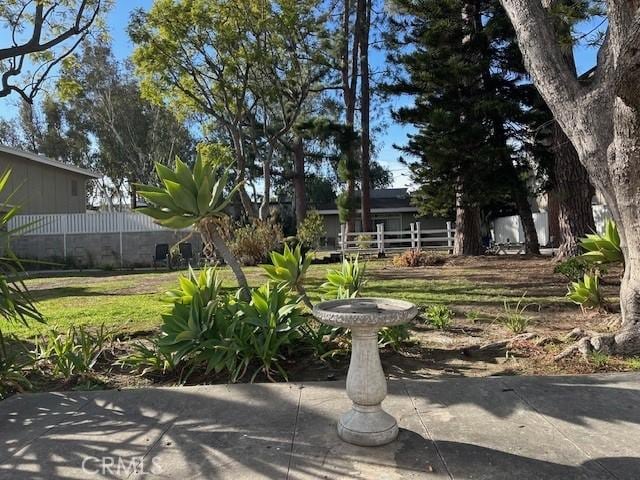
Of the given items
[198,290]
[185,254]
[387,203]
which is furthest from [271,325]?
[387,203]

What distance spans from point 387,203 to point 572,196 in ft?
77.0

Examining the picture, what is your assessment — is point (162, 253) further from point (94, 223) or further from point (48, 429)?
point (48, 429)

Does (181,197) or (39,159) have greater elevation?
(39,159)

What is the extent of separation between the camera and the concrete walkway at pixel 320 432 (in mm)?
2826

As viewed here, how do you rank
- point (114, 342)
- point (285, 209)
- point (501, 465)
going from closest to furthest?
point (501, 465)
point (114, 342)
point (285, 209)

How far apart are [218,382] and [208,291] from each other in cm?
95

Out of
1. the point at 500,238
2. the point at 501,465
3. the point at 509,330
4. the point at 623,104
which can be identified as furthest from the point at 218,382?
the point at 500,238

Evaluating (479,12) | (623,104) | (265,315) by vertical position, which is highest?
(479,12)

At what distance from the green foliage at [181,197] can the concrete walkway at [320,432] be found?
175 cm

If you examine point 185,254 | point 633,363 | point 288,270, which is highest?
point 185,254

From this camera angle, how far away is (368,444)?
3.04 meters

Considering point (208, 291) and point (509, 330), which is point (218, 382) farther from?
point (509, 330)

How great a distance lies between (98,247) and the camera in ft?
66.1

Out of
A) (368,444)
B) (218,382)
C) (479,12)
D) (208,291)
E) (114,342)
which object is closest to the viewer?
(368,444)
